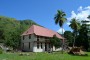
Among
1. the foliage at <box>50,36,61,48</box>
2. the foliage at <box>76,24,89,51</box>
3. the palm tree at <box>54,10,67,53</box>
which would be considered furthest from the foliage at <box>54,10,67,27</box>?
the foliage at <box>76,24,89,51</box>

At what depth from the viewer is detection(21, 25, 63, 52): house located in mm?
73562

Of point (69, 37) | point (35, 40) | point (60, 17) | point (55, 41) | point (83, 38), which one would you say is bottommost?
point (55, 41)

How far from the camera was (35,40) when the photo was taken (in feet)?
240

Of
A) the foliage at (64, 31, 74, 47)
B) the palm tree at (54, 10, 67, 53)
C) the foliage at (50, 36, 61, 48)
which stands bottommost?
the foliage at (50, 36, 61, 48)

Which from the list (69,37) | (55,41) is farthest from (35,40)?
(69,37)

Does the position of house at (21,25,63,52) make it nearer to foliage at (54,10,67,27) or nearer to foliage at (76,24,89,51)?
foliage at (54,10,67,27)

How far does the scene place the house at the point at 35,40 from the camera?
7356 centimetres

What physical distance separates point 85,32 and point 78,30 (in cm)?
373

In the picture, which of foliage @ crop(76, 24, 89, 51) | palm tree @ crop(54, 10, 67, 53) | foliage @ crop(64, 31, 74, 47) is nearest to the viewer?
palm tree @ crop(54, 10, 67, 53)

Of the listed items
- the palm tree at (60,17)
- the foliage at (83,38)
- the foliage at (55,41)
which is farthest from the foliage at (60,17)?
the foliage at (83,38)

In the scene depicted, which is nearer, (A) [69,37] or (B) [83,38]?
(B) [83,38]

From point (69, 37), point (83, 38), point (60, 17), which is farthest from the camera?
point (69, 37)

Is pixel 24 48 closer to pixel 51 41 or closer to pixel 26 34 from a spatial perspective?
pixel 26 34

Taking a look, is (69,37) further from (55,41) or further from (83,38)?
(55,41)
